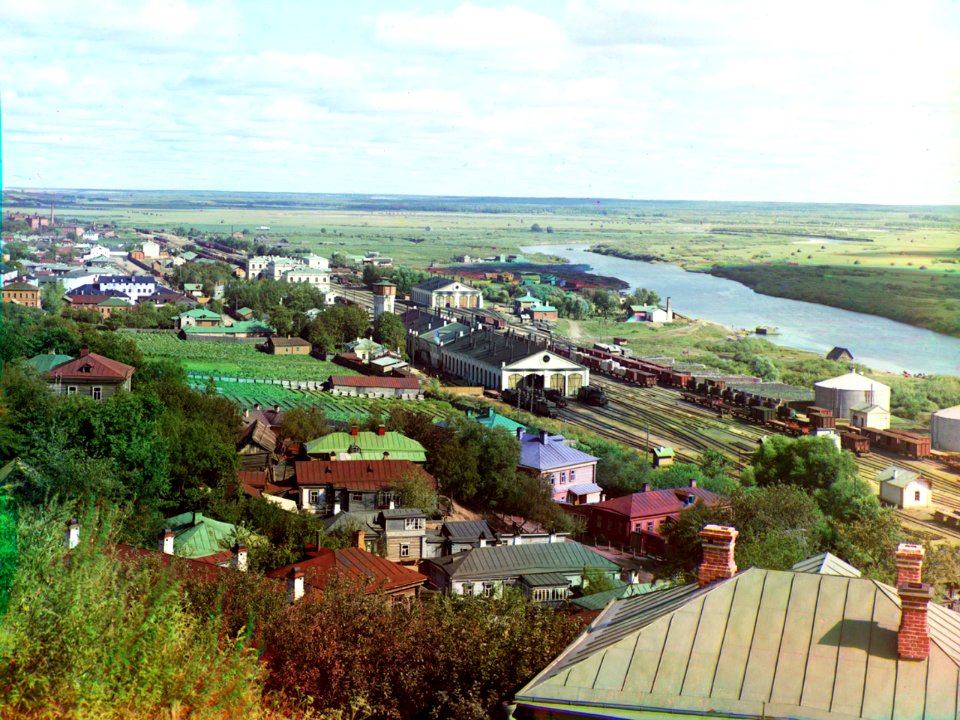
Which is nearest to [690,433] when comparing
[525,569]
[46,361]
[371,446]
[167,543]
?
[371,446]

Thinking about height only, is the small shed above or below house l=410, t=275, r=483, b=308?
above

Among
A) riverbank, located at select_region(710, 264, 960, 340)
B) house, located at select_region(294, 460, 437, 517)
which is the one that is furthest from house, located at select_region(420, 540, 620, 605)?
riverbank, located at select_region(710, 264, 960, 340)

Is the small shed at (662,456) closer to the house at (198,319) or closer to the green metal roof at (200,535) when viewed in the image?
the green metal roof at (200,535)

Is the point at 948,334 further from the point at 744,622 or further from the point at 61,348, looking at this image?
the point at 744,622

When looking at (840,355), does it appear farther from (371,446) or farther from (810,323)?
(371,446)

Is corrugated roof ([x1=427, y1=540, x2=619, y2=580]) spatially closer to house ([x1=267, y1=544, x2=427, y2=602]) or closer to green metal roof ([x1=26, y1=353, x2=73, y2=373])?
house ([x1=267, y1=544, x2=427, y2=602])

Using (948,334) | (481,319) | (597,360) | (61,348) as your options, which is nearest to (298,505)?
Answer: (61,348)
